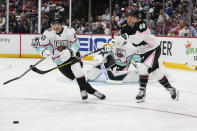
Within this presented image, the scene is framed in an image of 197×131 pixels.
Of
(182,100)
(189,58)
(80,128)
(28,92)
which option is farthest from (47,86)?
(189,58)

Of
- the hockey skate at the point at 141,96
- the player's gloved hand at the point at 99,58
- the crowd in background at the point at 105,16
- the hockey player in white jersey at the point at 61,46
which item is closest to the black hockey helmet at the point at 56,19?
the hockey player in white jersey at the point at 61,46

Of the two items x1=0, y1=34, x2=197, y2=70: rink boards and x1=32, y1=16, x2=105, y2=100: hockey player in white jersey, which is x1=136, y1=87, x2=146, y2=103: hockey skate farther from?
x1=0, y1=34, x2=197, y2=70: rink boards

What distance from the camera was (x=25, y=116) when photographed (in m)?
3.81

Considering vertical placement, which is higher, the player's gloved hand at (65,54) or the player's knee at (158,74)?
the player's gloved hand at (65,54)

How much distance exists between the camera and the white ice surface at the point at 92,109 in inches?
135

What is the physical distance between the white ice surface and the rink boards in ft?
7.29

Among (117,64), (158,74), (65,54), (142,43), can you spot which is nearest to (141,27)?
(142,43)

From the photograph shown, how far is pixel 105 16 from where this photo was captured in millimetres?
11469

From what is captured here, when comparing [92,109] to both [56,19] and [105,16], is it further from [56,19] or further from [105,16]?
[105,16]

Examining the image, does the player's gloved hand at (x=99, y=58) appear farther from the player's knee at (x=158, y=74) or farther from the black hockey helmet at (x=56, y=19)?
the black hockey helmet at (x=56, y=19)

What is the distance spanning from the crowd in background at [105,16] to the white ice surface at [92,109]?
3214 mm

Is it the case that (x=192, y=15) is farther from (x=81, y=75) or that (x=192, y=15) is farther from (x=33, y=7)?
(x=33, y=7)

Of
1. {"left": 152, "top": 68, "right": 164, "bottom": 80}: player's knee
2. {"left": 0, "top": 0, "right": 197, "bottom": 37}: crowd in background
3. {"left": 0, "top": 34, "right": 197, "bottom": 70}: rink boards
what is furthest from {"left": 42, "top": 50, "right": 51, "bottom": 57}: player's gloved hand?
{"left": 0, "top": 0, "right": 197, "bottom": 37}: crowd in background

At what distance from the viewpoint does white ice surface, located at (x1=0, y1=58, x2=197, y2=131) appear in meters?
3.42
